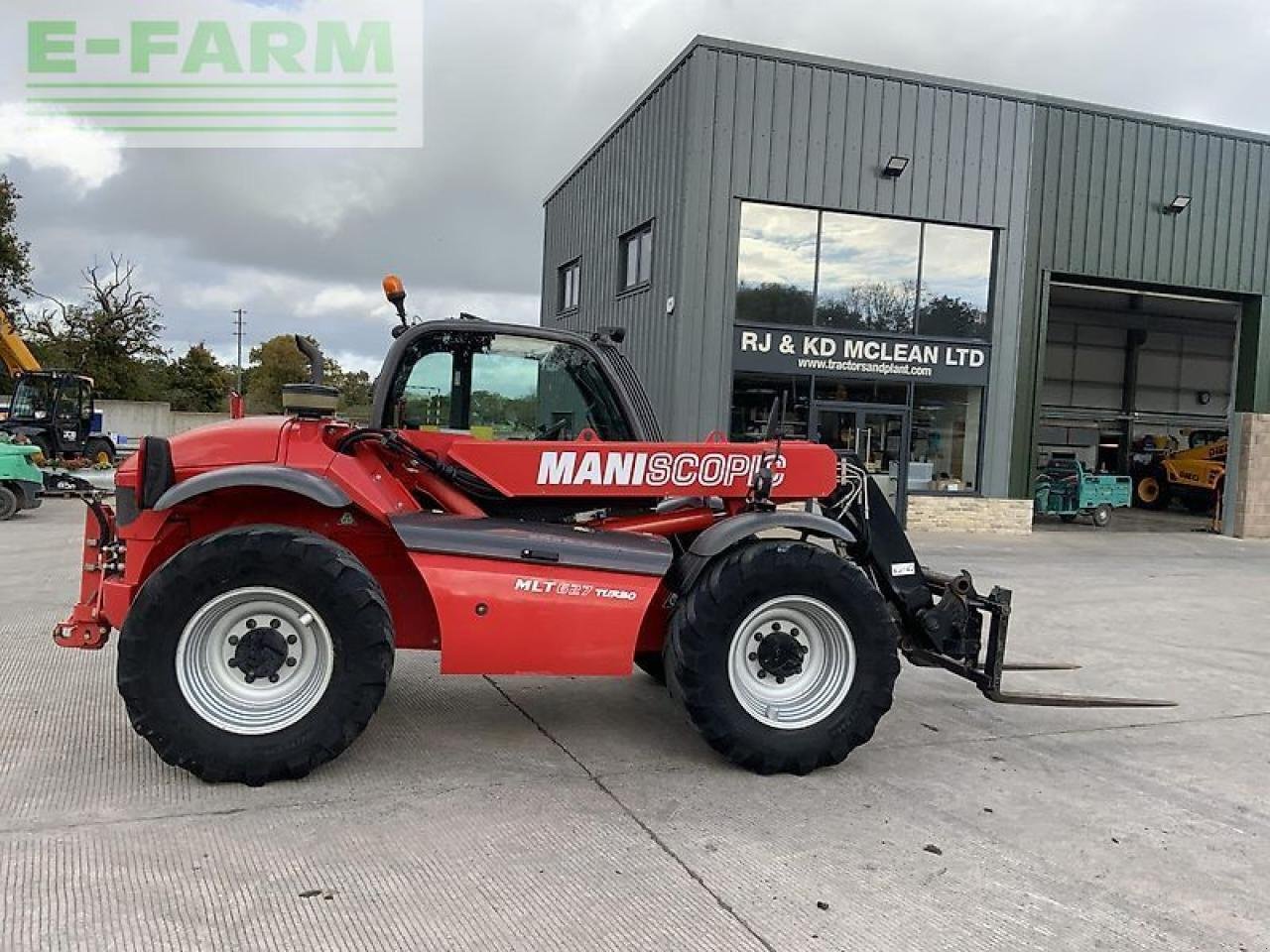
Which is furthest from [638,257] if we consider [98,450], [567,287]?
[98,450]

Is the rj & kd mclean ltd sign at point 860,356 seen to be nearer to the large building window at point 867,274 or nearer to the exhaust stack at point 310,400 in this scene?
the large building window at point 867,274

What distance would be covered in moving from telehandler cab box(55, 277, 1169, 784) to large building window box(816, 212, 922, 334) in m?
10.6

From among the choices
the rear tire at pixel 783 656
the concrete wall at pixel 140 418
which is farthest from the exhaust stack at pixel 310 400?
the concrete wall at pixel 140 418

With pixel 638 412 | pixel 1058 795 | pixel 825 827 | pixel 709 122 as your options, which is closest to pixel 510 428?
pixel 638 412

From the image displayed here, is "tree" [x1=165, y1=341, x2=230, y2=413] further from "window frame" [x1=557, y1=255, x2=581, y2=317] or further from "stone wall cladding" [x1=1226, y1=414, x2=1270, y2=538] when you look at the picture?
"stone wall cladding" [x1=1226, y1=414, x2=1270, y2=538]

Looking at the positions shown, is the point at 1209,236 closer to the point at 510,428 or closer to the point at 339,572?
the point at 510,428

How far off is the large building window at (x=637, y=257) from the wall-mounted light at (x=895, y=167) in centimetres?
373

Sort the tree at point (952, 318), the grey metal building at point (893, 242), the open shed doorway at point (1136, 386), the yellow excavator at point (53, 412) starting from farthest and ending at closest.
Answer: the open shed doorway at point (1136, 386)
the yellow excavator at point (53, 412)
the tree at point (952, 318)
the grey metal building at point (893, 242)

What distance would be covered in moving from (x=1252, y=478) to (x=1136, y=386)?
40.5 ft

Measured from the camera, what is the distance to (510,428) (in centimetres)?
504

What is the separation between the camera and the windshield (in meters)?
20.3

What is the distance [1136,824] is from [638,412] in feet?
9.83

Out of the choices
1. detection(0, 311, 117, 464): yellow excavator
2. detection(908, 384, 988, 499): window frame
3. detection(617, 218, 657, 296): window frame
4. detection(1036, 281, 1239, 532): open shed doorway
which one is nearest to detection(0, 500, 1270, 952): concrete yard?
detection(908, 384, 988, 499): window frame

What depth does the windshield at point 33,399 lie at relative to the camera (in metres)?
20.3
